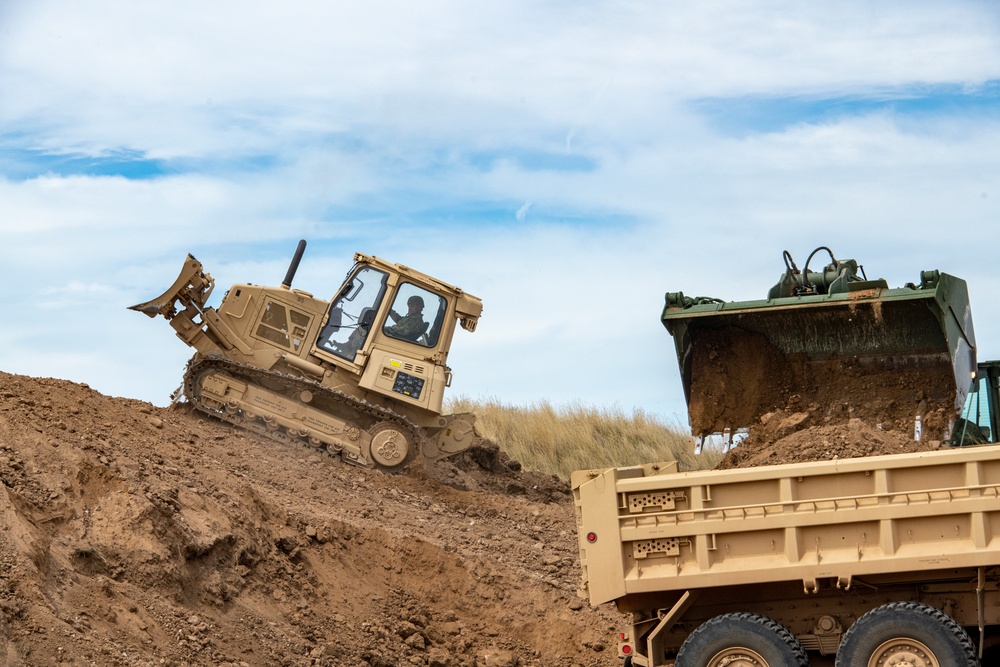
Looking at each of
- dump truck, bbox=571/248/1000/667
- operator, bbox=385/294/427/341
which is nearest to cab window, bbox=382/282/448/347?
operator, bbox=385/294/427/341

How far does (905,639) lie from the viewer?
783 centimetres

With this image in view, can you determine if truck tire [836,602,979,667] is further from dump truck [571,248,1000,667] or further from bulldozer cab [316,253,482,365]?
bulldozer cab [316,253,482,365]

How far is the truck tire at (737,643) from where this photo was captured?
26.6ft

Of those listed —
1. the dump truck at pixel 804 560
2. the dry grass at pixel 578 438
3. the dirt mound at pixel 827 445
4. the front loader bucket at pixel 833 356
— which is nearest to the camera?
the dump truck at pixel 804 560

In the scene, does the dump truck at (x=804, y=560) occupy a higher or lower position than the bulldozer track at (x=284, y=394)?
lower

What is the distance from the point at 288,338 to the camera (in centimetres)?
1653

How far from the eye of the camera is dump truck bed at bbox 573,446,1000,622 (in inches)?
312

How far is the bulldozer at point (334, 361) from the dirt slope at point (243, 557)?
48 cm

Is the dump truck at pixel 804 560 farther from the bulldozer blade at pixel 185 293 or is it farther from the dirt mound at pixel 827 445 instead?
the bulldozer blade at pixel 185 293

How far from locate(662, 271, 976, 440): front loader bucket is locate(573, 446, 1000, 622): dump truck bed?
3274mm

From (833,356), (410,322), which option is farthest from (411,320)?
(833,356)

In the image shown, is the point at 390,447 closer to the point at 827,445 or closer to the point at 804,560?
the point at 827,445

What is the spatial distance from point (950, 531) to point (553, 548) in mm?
6828

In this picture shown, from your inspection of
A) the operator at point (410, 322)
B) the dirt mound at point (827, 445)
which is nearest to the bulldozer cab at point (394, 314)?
the operator at point (410, 322)
